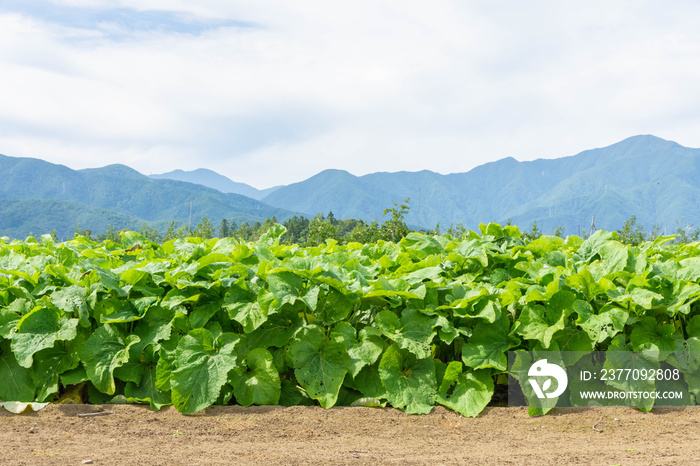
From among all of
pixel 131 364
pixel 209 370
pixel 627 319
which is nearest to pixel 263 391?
pixel 209 370

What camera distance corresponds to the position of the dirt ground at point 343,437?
2.24m

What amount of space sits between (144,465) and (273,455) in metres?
0.51

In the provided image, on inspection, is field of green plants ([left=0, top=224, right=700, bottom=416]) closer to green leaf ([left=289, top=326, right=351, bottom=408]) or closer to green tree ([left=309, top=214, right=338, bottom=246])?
green leaf ([left=289, top=326, right=351, bottom=408])

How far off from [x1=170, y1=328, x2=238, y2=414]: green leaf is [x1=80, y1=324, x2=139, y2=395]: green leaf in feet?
1.09

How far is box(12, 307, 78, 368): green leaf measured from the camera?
9.31ft

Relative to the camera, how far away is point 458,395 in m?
2.78

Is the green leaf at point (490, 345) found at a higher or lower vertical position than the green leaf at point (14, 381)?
higher

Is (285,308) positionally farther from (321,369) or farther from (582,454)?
(582,454)

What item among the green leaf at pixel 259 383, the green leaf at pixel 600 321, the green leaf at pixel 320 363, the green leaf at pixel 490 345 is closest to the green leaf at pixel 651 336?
the green leaf at pixel 600 321

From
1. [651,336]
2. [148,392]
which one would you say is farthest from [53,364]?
[651,336]

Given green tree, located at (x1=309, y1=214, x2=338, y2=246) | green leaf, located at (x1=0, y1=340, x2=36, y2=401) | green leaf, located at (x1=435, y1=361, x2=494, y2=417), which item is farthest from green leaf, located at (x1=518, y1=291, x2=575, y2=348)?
green tree, located at (x1=309, y1=214, x2=338, y2=246)

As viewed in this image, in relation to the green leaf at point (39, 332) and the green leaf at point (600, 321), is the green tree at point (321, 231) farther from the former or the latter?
the green leaf at point (600, 321)

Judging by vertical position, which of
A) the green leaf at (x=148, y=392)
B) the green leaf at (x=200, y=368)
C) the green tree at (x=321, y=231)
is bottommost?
the green leaf at (x=148, y=392)

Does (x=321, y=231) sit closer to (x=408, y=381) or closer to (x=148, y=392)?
(x=148, y=392)
